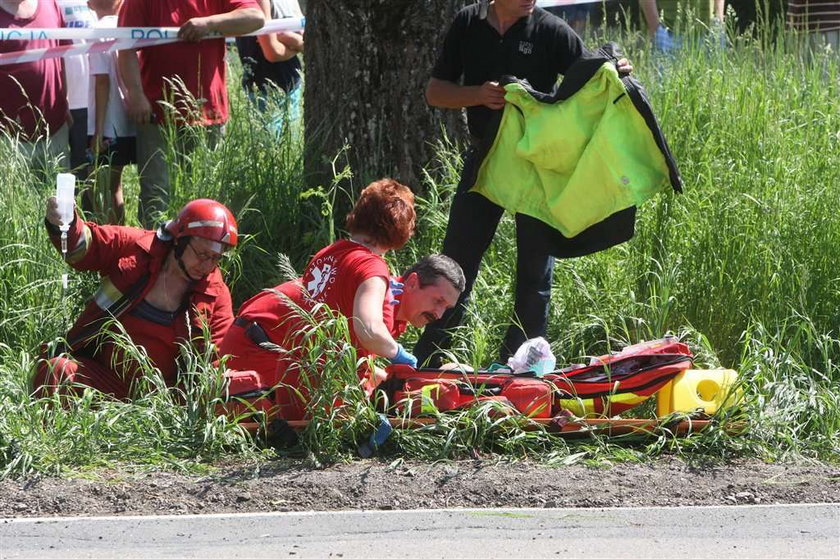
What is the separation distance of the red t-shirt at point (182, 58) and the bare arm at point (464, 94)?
1926 millimetres

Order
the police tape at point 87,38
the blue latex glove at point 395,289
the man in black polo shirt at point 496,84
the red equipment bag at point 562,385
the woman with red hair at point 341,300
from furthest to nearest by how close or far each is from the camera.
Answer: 1. the police tape at point 87,38
2. the man in black polo shirt at point 496,84
3. the blue latex glove at point 395,289
4. the red equipment bag at point 562,385
5. the woman with red hair at point 341,300

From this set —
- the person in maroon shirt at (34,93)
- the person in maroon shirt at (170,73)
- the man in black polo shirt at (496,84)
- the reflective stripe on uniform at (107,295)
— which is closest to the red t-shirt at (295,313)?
the reflective stripe on uniform at (107,295)

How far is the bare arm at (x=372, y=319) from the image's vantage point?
5.46 meters

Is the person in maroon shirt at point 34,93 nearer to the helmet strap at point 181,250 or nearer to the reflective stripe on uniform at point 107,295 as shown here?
the reflective stripe on uniform at point 107,295

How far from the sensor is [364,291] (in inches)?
219

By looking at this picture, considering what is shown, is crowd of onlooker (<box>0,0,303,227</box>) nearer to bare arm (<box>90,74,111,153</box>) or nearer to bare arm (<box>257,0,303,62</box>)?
bare arm (<box>90,74,111,153</box>)

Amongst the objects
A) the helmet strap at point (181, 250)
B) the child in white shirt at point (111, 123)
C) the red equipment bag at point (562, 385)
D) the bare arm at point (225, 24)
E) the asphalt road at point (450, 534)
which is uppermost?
the bare arm at point (225, 24)

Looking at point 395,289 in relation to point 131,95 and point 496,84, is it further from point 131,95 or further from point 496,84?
point 131,95

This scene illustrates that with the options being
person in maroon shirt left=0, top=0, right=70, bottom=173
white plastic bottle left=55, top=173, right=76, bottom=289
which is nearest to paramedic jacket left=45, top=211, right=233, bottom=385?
white plastic bottle left=55, top=173, right=76, bottom=289

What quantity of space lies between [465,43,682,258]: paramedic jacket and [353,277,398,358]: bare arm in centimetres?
109

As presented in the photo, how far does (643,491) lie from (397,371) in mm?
1133

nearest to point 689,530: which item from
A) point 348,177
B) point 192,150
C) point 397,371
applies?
point 397,371

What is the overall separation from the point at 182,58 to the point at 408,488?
3.67m

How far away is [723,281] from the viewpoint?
689cm
